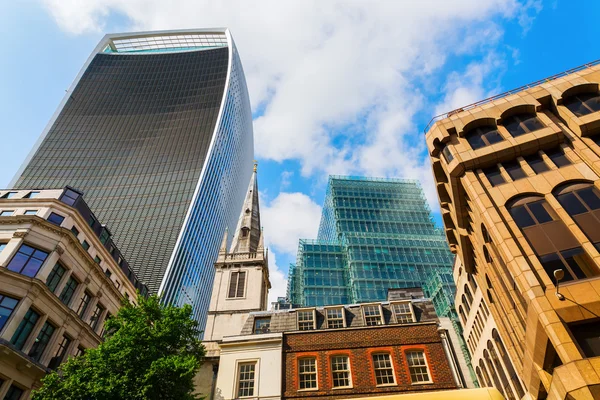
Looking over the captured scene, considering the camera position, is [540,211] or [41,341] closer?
[540,211]

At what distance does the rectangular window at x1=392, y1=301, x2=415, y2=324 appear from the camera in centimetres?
2412

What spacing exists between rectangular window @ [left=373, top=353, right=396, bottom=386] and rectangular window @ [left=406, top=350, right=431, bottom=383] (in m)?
1.13

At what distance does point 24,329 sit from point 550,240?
3271cm

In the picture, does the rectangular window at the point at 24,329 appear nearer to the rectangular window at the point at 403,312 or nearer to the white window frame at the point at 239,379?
the white window frame at the point at 239,379

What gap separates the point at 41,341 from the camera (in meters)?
25.7

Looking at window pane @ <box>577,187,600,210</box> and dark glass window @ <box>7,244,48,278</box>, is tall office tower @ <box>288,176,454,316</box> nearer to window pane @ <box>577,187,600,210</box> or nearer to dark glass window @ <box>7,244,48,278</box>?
window pane @ <box>577,187,600,210</box>

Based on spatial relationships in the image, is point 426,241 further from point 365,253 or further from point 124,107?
point 124,107

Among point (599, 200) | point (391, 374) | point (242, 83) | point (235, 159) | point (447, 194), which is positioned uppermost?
point (242, 83)

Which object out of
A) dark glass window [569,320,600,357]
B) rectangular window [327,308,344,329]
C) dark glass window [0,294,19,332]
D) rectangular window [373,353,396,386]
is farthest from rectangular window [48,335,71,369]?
dark glass window [569,320,600,357]

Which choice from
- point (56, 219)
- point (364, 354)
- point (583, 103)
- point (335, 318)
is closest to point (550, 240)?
point (583, 103)

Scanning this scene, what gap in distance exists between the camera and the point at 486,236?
21797mm

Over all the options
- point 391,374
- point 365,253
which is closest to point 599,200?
point 391,374

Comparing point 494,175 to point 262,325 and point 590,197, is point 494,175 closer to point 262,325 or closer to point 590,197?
point 590,197

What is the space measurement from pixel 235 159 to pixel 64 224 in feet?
352
